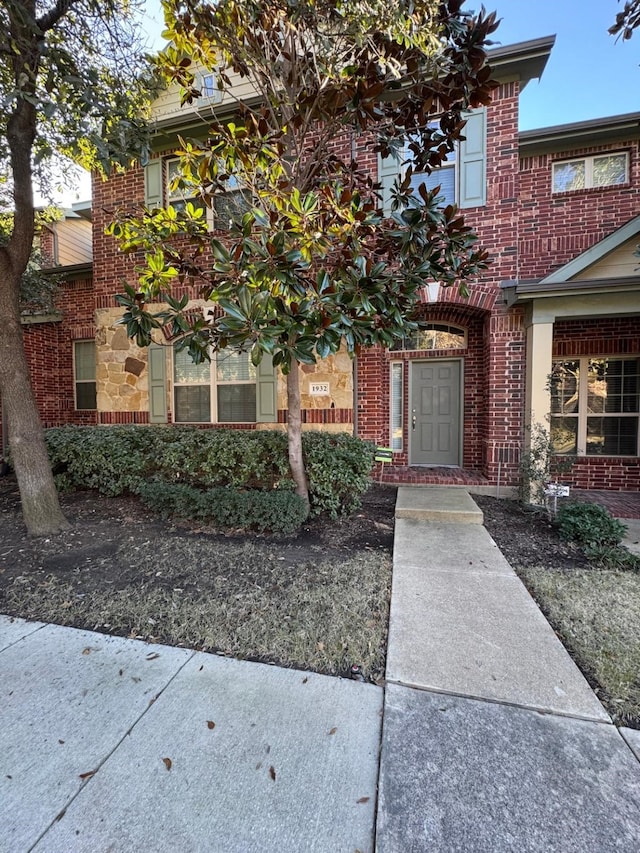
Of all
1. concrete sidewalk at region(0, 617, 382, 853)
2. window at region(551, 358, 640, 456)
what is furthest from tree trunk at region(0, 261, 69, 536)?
window at region(551, 358, 640, 456)

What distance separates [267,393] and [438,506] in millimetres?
3367

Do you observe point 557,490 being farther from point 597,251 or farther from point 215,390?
point 215,390

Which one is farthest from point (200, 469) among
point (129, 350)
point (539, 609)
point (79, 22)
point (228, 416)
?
point (79, 22)

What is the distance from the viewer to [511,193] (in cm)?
577

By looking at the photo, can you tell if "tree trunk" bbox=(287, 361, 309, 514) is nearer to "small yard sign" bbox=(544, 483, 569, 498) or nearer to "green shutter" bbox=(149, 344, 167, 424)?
"small yard sign" bbox=(544, 483, 569, 498)

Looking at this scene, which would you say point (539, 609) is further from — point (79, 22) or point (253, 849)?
point (79, 22)

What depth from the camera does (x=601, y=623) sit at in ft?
8.44

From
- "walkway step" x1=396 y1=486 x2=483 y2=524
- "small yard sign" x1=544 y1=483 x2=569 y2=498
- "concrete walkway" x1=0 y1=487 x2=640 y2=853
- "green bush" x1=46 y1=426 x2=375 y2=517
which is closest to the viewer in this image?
"concrete walkway" x1=0 y1=487 x2=640 y2=853

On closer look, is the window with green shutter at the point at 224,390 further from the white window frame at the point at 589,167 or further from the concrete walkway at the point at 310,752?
the white window frame at the point at 589,167

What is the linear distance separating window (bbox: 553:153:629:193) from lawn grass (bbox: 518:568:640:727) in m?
6.43

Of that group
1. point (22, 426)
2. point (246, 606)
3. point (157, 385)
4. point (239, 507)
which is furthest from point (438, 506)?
point (157, 385)

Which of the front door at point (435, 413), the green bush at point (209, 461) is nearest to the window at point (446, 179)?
the front door at point (435, 413)

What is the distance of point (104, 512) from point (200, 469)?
1.40 meters

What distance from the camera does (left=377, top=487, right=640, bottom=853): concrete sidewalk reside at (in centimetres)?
132
